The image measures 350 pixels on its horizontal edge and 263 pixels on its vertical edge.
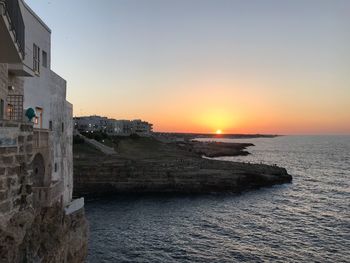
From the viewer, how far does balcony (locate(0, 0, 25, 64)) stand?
11091 mm

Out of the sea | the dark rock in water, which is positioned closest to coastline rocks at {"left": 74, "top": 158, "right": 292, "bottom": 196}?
the sea

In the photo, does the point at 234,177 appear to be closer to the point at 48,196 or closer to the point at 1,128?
the point at 48,196

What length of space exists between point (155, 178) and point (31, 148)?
4891 cm

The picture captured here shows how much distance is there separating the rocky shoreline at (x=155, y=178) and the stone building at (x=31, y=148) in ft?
109

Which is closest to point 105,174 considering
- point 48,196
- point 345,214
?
point 345,214

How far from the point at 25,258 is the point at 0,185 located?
9.96 feet

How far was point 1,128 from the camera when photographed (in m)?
11.2

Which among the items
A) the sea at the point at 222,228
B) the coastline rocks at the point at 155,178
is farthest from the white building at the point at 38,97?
the coastline rocks at the point at 155,178

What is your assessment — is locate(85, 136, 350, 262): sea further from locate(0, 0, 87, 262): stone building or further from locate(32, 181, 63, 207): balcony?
locate(32, 181, 63, 207): balcony

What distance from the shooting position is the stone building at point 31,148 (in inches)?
454

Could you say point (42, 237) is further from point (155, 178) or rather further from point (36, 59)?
point (155, 178)

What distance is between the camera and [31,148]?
13039 mm

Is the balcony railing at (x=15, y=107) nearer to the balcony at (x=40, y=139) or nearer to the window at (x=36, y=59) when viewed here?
the balcony at (x=40, y=139)

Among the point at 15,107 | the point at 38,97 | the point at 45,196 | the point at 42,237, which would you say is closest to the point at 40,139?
the point at 15,107
